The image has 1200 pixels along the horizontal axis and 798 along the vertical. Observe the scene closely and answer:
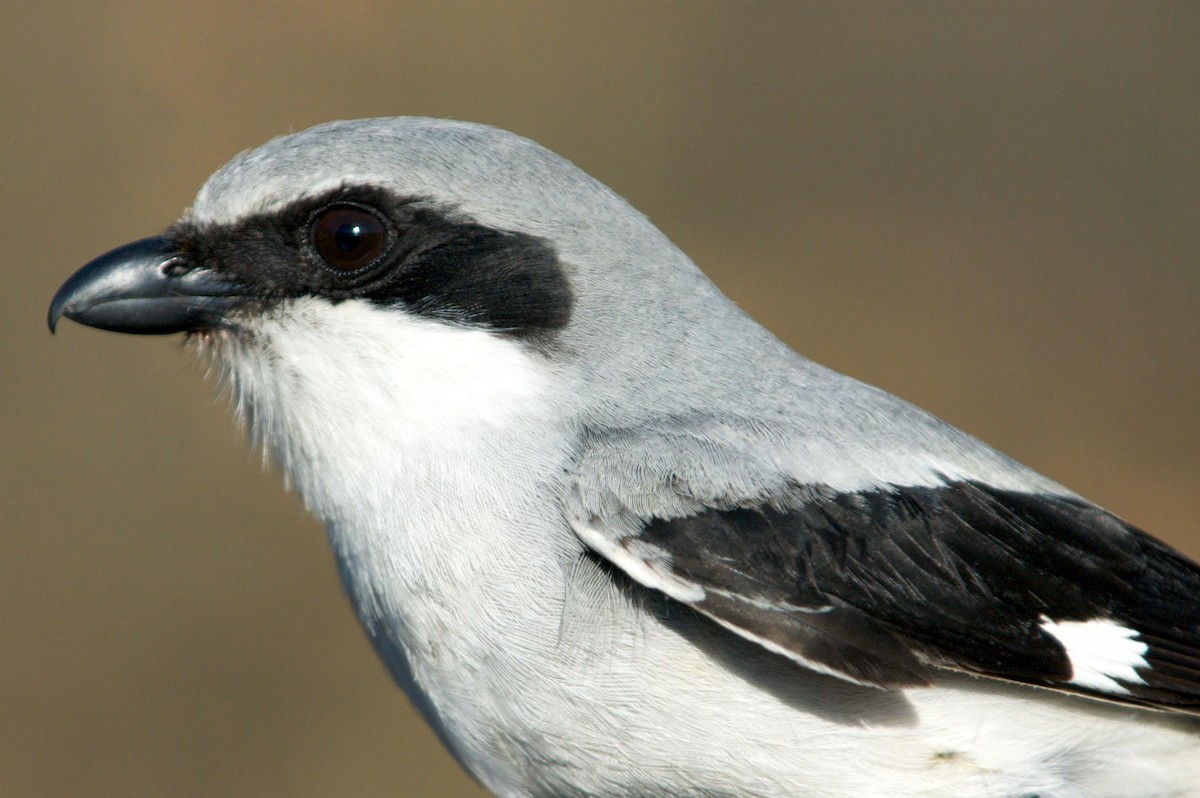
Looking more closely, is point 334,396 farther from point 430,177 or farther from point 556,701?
point 556,701

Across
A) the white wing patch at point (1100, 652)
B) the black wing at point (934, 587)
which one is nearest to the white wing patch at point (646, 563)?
the black wing at point (934, 587)

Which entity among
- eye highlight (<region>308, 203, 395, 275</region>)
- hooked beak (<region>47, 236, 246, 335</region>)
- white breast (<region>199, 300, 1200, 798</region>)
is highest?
eye highlight (<region>308, 203, 395, 275</region>)

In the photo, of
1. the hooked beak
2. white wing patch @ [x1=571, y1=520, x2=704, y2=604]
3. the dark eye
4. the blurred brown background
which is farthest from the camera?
the blurred brown background

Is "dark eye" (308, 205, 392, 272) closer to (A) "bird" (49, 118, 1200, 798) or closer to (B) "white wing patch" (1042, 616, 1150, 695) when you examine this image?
(A) "bird" (49, 118, 1200, 798)

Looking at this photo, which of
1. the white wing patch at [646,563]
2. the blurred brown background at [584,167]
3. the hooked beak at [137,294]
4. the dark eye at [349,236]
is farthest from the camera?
the blurred brown background at [584,167]

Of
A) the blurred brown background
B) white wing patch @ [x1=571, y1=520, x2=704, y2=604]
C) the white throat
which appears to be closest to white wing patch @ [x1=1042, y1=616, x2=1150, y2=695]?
white wing patch @ [x1=571, y1=520, x2=704, y2=604]

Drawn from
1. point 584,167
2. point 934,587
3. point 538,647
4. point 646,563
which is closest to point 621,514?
point 646,563

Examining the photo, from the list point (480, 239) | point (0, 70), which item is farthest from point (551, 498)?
point (0, 70)

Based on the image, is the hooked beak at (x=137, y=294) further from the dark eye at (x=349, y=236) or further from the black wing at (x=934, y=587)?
the black wing at (x=934, y=587)

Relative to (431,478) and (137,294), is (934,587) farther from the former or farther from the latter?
(137,294)
